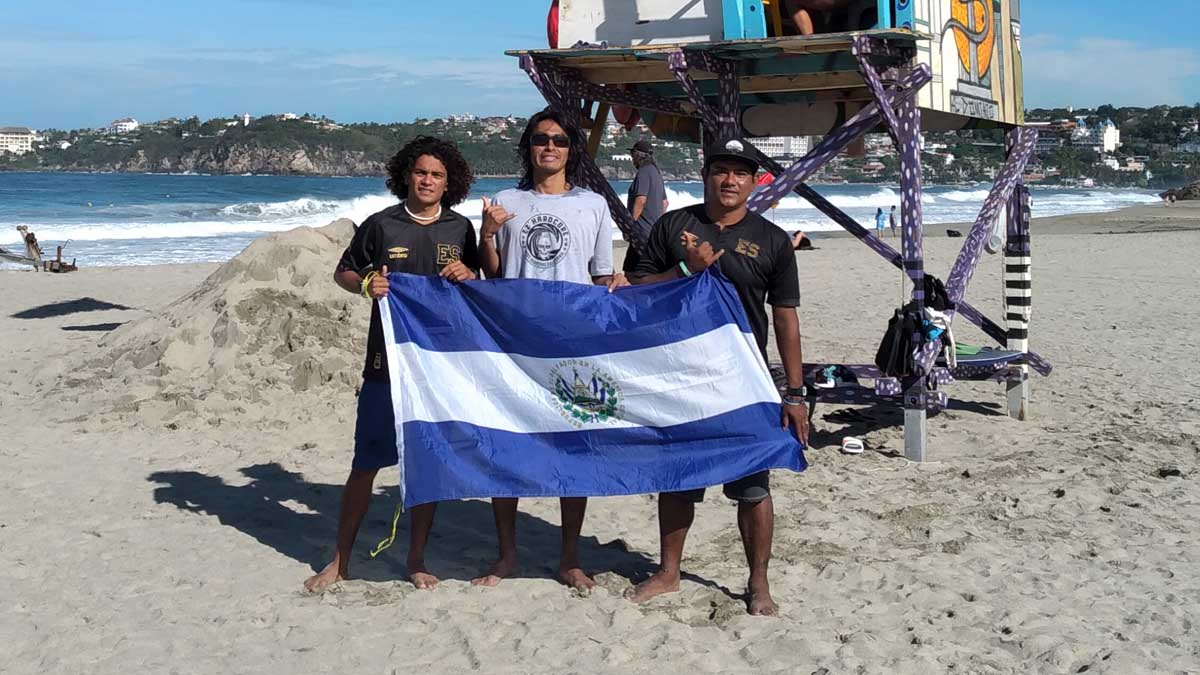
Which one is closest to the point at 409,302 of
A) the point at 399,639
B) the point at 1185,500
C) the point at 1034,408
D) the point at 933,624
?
the point at 399,639

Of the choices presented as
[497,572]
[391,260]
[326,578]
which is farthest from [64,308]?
[497,572]

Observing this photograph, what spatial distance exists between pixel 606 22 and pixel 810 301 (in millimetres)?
9376

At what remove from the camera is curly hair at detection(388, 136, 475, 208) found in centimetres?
508

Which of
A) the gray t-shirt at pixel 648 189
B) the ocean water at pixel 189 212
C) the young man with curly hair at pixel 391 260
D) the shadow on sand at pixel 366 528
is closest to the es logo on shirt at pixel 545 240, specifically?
the young man with curly hair at pixel 391 260

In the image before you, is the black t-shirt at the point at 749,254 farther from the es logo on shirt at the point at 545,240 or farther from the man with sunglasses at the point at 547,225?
the es logo on shirt at the point at 545,240

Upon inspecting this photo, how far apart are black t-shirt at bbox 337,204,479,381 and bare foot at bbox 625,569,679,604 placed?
1.44 meters

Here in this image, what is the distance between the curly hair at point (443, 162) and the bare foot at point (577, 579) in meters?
1.74

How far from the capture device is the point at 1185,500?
6.50 meters

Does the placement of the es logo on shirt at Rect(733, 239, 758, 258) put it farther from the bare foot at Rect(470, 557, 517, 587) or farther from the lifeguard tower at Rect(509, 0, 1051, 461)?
the lifeguard tower at Rect(509, 0, 1051, 461)

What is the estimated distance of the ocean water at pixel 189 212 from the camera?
107ft

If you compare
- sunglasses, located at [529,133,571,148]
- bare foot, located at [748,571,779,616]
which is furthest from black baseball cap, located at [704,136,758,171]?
bare foot, located at [748,571,779,616]

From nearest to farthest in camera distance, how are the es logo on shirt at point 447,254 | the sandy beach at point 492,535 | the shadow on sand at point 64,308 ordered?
1. the sandy beach at point 492,535
2. the es logo on shirt at point 447,254
3. the shadow on sand at point 64,308

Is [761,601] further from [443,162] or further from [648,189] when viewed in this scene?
[648,189]

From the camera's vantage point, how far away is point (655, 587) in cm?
502
